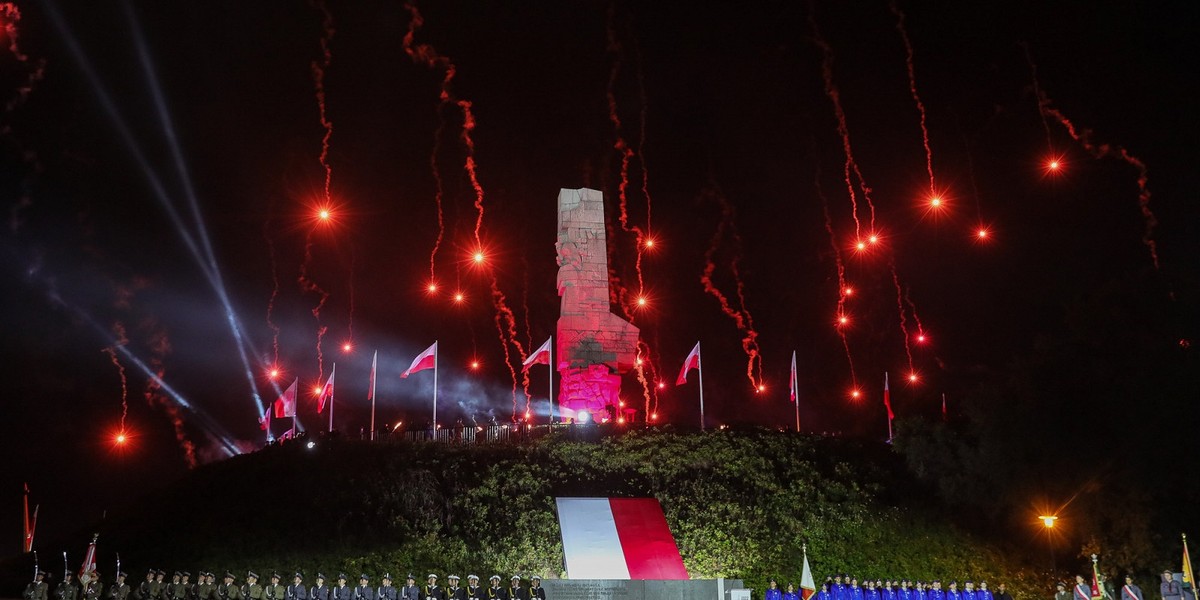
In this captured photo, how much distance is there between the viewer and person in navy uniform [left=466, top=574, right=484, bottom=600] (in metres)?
20.1

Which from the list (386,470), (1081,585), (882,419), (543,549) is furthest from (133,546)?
(882,419)

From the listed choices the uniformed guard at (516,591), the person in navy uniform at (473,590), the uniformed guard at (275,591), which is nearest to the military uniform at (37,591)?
the uniformed guard at (275,591)

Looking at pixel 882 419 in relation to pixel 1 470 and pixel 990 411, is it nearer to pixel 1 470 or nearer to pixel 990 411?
pixel 990 411

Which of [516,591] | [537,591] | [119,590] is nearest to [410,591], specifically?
[516,591]

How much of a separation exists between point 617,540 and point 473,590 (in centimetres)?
469

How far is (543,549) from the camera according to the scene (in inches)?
924

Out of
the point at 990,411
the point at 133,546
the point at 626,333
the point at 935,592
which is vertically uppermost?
the point at 626,333

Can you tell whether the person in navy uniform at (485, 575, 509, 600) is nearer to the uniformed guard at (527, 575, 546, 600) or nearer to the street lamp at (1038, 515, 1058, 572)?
the uniformed guard at (527, 575, 546, 600)

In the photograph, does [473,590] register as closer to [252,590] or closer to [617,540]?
[617,540]

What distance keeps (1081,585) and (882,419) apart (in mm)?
24238

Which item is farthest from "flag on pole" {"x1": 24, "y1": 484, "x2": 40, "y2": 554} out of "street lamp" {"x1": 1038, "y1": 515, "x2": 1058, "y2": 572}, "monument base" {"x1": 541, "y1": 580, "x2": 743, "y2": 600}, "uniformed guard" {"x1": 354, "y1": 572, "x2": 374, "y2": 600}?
"street lamp" {"x1": 1038, "y1": 515, "x2": 1058, "y2": 572}

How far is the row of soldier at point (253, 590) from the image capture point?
65.5 ft

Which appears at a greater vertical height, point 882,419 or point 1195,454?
point 882,419

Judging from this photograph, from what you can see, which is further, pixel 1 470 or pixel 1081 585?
pixel 1 470
